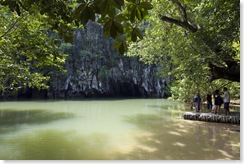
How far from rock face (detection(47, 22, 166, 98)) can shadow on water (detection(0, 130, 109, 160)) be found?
761 inches

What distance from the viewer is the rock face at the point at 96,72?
92.1 feet

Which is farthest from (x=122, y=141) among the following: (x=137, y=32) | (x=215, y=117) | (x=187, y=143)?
(x=137, y=32)

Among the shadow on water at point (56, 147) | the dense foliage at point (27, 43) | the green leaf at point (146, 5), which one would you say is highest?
the dense foliage at point (27, 43)

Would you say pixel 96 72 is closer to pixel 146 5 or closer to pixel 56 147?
pixel 56 147

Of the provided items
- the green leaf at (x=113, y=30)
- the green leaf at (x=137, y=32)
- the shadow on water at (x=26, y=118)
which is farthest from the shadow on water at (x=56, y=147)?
the green leaf at (x=113, y=30)

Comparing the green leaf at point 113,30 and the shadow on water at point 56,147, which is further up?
the green leaf at point 113,30

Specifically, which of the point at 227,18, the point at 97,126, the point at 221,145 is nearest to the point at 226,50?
the point at 227,18

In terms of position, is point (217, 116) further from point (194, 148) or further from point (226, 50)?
point (194, 148)

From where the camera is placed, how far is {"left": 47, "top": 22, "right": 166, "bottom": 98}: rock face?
28062 millimetres

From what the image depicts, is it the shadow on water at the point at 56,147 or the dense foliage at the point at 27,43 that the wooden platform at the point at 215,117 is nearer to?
the shadow on water at the point at 56,147

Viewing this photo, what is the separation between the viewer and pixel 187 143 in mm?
6902

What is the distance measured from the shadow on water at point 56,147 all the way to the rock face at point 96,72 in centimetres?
1933

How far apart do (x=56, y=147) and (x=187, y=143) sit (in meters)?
3.38

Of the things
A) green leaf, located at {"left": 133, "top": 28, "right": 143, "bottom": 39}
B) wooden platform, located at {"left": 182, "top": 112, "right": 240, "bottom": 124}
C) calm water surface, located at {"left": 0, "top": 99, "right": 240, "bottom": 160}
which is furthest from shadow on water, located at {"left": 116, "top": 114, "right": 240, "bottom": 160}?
green leaf, located at {"left": 133, "top": 28, "right": 143, "bottom": 39}
